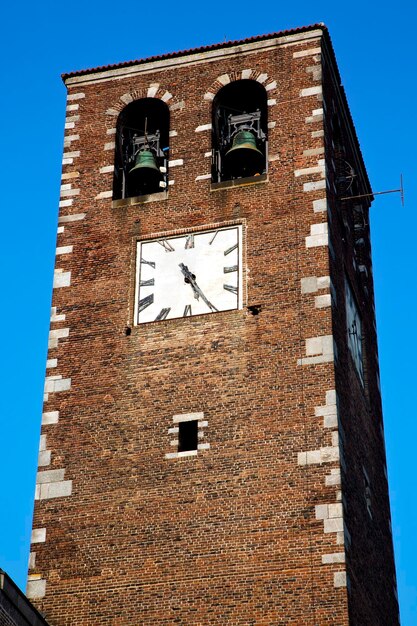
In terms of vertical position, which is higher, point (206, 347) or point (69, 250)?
point (69, 250)

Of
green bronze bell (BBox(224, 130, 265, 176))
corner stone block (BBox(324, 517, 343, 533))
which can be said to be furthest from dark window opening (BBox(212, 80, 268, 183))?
corner stone block (BBox(324, 517, 343, 533))

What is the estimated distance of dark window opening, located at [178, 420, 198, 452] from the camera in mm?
26000

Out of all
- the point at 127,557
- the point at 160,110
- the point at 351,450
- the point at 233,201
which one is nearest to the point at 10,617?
the point at 127,557

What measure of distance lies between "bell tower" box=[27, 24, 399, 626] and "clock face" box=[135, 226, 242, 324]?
40 millimetres

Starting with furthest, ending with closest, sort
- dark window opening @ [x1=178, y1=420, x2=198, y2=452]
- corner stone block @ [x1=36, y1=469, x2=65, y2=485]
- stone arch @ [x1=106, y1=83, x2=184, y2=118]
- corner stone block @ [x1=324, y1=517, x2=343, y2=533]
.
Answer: stone arch @ [x1=106, y1=83, x2=184, y2=118] < corner stone block @ [x1=36, y1=469, x2=65, y2=485] < dark window opening @ [x1=178, y1=420, x2=198, y2=452] < corner stone block @ [x1=324, y1=517, x2=343, y2=533]

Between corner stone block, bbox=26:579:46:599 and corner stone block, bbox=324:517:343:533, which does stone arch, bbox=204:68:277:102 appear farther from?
corner stone block, bbox=26:579:46:599

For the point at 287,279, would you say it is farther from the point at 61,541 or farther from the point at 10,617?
the point at 10,617

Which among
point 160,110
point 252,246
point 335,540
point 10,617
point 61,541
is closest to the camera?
point 10,617

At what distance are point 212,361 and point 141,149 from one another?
5.80 meters

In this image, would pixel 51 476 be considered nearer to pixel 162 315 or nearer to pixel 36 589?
pixel 36 589

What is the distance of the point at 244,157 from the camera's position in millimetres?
29219

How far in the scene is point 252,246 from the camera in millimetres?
27781

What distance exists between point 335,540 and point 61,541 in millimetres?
4837

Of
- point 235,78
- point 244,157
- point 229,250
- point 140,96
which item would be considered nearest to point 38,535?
point 229,250
